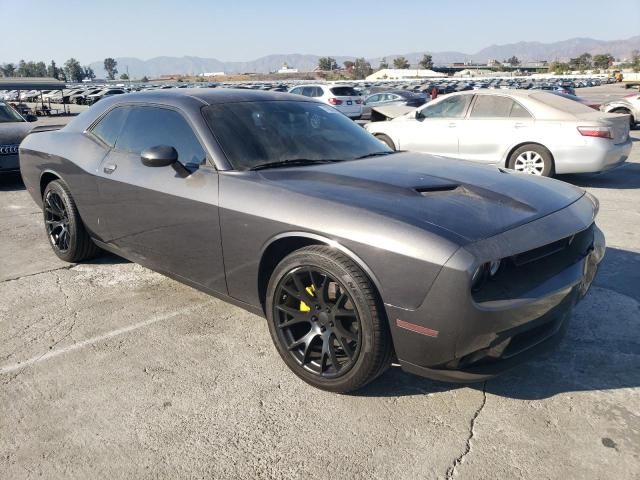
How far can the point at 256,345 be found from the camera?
336 centimetres

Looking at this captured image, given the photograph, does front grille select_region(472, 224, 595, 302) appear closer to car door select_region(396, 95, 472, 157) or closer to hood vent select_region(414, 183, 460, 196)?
hood vent select_region(414, 183, 460, 196)

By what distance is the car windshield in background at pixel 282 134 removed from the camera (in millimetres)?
→ 3389

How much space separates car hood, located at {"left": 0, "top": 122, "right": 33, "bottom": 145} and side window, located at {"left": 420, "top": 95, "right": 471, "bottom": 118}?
6349mm

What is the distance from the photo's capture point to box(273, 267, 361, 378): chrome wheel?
8.73 ft

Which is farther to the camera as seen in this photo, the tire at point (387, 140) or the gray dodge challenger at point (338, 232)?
the tire at point (387, 140)

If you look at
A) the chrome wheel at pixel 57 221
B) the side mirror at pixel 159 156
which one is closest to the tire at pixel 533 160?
the side mirror at pixel 159 156

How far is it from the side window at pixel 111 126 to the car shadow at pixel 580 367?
2.74m

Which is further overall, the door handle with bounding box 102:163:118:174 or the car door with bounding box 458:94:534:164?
the car door with bounding box 458:94:534:164

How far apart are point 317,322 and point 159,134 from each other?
1.87 m

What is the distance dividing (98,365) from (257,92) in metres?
2.22

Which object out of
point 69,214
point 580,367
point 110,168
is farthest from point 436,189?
point 69,214

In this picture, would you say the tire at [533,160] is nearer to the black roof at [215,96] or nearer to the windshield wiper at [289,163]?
the black roof at [215,96]

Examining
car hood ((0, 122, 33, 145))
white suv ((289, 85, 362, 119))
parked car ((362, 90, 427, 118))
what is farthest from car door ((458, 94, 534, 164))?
parked car ((362, 90, 427, 118))

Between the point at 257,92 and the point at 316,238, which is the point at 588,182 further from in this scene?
the point at 316,238
